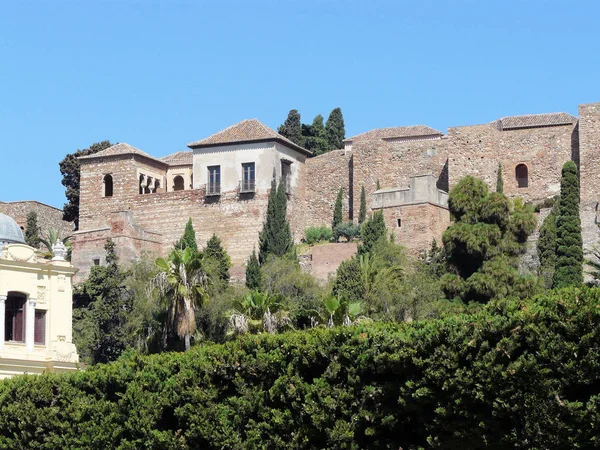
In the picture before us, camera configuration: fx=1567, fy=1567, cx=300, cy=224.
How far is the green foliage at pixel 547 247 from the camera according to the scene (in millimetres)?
65062

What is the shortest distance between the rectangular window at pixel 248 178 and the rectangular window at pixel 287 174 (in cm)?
168

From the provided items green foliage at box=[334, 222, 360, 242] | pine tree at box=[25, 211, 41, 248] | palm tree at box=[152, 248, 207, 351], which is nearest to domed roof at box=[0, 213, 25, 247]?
palm tree at box=[152, 248, 207, 351]

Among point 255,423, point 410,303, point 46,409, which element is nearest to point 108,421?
point 46,409

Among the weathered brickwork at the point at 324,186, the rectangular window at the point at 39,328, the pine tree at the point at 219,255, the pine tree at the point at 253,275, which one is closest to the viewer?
the rectangular window at the point at 39,328

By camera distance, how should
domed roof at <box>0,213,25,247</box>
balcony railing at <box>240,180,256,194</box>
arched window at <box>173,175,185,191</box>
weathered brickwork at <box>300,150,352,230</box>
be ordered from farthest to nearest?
arched window at <box>173,175,185,191</box> → weathered brickwork at <box>300,150,352,230</box> → balcony railing at <box>240,180,256,194</box> → domed roof at <box>0,213,25,247</box>

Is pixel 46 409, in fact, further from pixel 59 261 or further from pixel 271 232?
pixel 271 232

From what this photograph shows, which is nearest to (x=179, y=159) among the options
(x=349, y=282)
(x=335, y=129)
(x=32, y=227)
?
(x=32, y=227)

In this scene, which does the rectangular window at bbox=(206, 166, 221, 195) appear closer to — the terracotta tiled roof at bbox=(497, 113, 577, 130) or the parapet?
the parapet

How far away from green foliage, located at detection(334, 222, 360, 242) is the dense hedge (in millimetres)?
35462

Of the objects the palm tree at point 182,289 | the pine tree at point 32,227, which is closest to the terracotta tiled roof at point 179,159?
the pine tree at point 32,227

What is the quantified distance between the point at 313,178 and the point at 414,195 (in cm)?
963

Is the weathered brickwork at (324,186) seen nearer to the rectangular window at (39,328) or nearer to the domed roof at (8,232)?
the domed roof at (8,232)

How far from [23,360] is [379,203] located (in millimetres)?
27688

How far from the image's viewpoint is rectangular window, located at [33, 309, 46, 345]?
49631 mm
